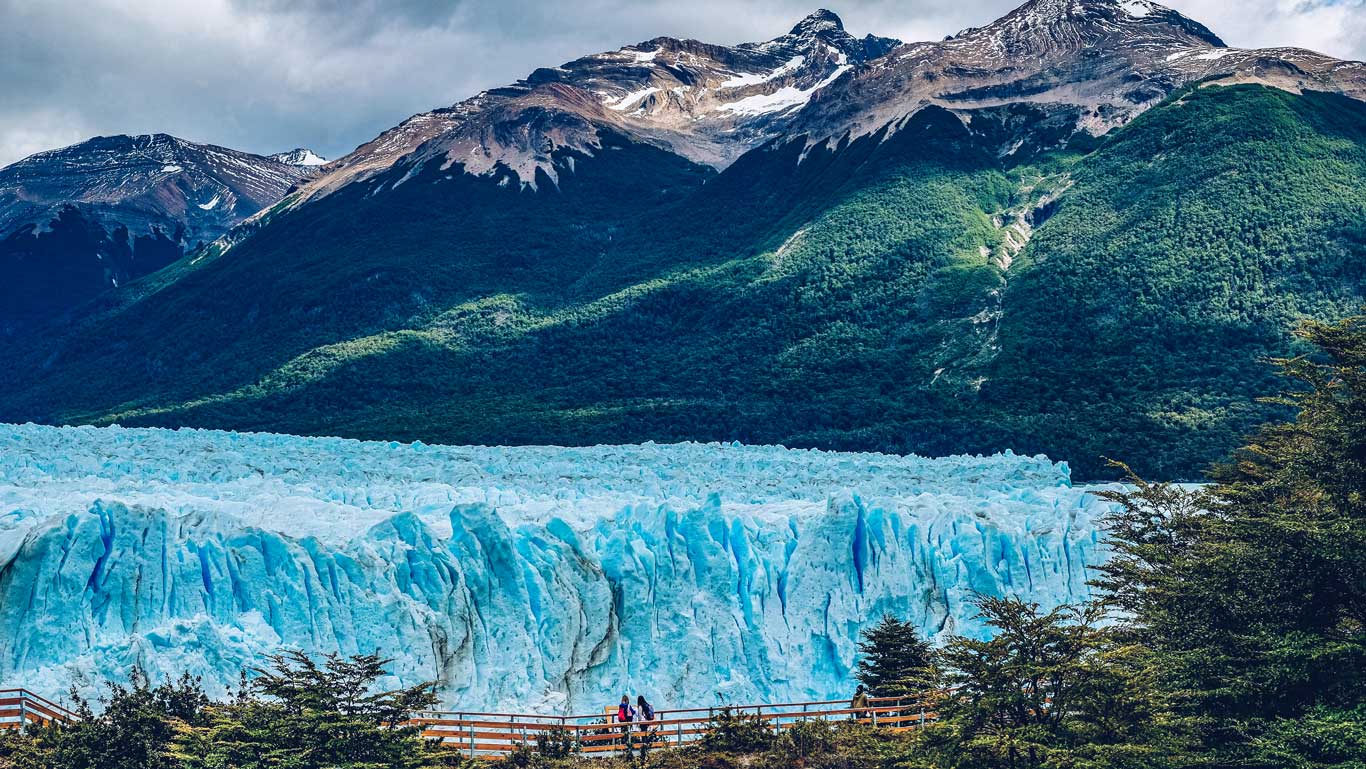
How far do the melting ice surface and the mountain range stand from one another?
30329 mm

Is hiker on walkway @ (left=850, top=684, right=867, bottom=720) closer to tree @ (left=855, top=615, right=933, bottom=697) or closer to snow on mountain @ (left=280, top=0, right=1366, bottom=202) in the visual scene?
tree @ (left=855, top=615, right=933, bottom=697)

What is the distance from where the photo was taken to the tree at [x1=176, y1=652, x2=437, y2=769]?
1717cm

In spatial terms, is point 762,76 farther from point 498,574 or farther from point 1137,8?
point 498,574

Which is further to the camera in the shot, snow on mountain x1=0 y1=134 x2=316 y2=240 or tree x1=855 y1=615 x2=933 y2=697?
snow on mountain x1=0 y1=134 x2=316 y2=240

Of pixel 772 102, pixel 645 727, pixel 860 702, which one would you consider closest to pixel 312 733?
pixel 645 727

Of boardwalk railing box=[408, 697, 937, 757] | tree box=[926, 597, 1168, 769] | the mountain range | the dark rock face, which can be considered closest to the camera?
tree box=[926, 597, 1168, 769]

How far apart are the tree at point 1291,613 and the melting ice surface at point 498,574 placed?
8105mm

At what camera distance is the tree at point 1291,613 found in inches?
701

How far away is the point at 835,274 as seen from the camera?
88375 millimetres

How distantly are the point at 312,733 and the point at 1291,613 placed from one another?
41.6 feet

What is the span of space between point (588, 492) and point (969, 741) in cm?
1993

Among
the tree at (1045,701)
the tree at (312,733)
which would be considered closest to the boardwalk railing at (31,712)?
the tree at (312,733)

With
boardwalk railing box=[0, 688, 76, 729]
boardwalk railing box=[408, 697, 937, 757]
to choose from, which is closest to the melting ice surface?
boardwalk railing box=[0, 688, 76, 729]

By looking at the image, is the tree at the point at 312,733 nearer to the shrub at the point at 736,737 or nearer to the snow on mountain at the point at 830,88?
the shrub at the point at 736,737
